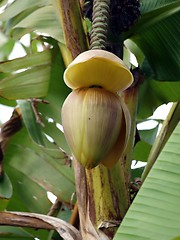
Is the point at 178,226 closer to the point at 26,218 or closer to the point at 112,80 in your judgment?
the point at 112,80

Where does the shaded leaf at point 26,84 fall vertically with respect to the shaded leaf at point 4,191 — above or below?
above

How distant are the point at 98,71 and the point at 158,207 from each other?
0.59 ft

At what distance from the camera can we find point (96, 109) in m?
0.65

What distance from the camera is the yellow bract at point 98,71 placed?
64 cm

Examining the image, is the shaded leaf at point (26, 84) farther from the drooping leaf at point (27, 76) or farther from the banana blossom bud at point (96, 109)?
the banana blossom bud at point (96, 109)

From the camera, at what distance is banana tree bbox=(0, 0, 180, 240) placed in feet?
2.00

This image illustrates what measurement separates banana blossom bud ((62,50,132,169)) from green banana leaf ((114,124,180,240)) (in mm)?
79

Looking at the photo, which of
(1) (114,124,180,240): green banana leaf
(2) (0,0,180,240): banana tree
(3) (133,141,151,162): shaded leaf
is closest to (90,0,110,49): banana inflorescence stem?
(2) (0,0,180,240): banana tree

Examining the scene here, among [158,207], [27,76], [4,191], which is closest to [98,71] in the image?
[158,207]

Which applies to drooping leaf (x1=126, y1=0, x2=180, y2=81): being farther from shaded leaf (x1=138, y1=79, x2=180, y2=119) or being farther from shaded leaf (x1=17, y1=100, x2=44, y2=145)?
shaded leaf (x1=17, y1=100, x2=44, y2=145)

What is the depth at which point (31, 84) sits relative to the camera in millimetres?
974

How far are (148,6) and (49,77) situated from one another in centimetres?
22

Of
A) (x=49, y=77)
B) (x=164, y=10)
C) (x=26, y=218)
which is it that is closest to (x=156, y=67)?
(x=164, y=10)

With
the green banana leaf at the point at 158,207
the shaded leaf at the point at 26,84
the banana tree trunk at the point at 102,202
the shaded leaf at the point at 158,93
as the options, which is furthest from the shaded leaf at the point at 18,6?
the green banana leaf at the point at 158,207
